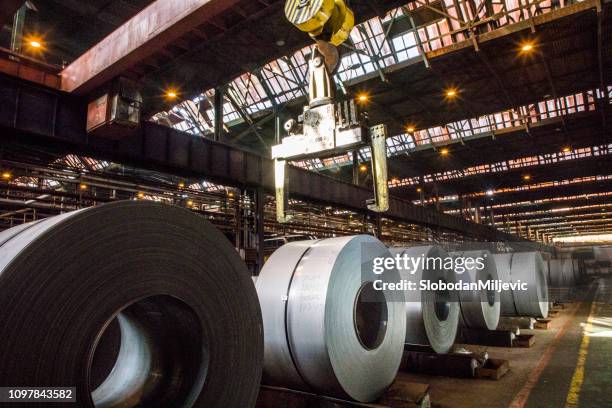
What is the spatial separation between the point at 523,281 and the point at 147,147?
8381 millimetres

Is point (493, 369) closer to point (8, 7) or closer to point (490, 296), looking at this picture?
point (490, 296)

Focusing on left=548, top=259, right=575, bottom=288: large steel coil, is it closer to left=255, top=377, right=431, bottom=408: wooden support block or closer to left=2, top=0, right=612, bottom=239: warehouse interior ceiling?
left=2, top=0, right=612, bottom=239: warehouse interior ceiling

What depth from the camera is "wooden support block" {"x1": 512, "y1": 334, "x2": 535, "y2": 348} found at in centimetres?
682

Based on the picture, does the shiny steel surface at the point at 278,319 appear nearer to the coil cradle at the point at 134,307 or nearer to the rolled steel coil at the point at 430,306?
the coil cradle at the point at 134,307

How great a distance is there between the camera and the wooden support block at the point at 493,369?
4.88m

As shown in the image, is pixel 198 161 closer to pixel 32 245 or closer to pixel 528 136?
pixel 32 245

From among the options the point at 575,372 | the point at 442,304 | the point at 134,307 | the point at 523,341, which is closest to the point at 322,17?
the point at 134,307

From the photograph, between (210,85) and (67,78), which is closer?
(67,78)

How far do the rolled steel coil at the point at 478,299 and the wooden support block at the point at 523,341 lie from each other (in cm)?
40

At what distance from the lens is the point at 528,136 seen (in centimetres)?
1672

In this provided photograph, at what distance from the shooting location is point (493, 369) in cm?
493

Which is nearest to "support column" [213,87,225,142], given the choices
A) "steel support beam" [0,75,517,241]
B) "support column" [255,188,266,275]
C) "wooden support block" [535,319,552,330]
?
"steel support beam" [0,75,517,241]

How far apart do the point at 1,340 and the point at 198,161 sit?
25.1ft

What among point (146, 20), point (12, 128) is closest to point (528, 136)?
point (146, 20)
